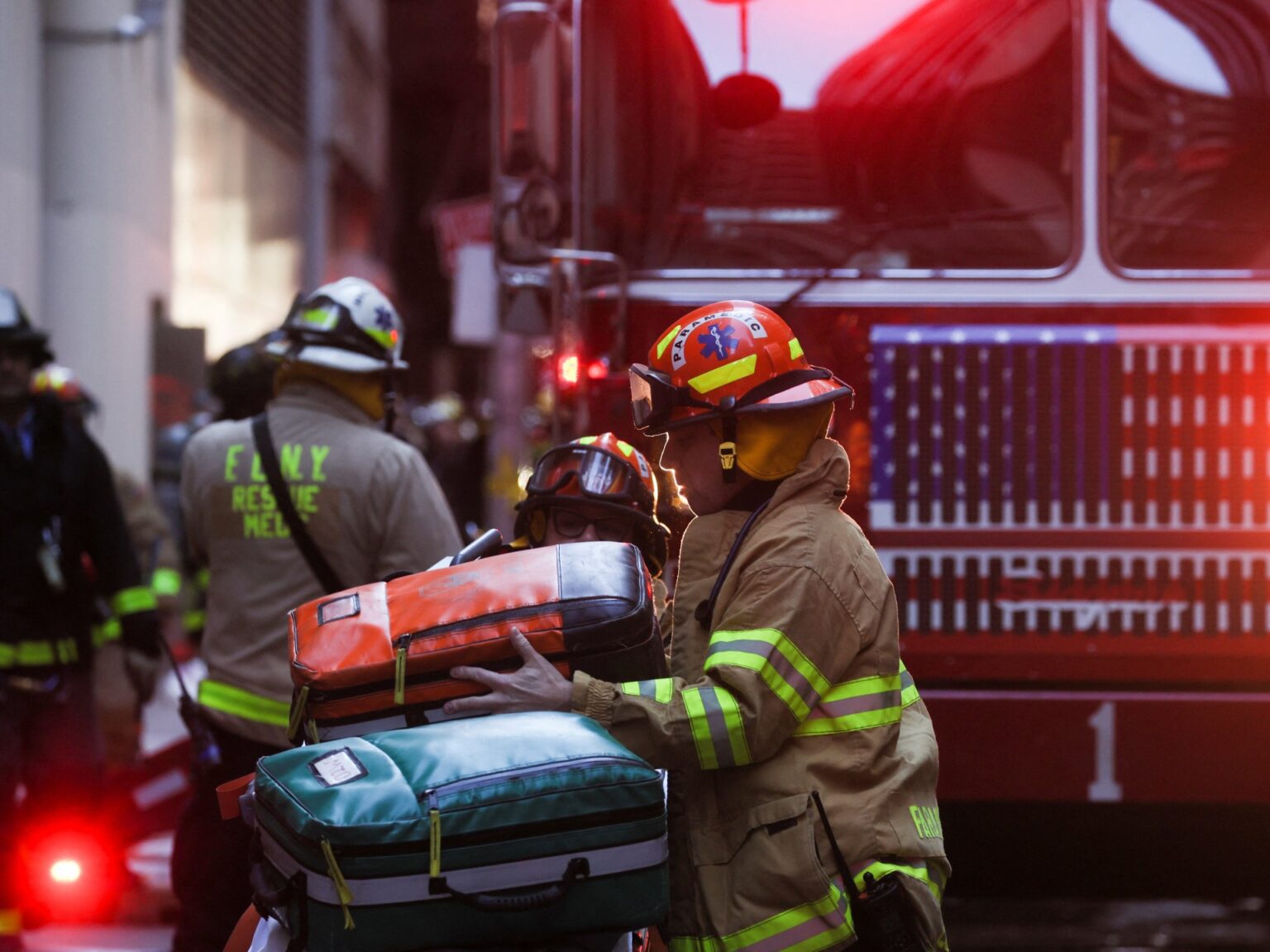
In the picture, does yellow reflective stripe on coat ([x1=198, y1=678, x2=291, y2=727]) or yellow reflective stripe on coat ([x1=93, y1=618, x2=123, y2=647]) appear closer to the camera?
yellow reflective stripe on coat ([x1=198, y1=678, x2=291, y2=727])

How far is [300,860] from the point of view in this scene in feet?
7.88

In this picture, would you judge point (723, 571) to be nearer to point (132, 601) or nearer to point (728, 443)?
point (728, 443)

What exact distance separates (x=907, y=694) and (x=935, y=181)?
2.42 metres

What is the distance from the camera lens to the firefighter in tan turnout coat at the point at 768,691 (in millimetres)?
2637

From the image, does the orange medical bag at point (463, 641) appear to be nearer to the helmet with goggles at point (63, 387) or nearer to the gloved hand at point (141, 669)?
the gloved hand at point (141, 669)

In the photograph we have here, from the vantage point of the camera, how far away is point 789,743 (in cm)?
273

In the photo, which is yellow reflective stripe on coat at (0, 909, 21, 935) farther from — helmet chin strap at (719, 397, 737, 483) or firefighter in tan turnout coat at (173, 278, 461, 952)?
helmet chin strap at (719, 397, 737, 483)

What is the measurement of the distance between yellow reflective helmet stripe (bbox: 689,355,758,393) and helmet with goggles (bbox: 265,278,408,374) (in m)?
1.58

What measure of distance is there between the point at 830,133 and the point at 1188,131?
1.06 metres

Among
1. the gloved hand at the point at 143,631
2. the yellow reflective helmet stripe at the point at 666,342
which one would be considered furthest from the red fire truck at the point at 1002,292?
the yellow reflective helmet stripe at the point at 666,342

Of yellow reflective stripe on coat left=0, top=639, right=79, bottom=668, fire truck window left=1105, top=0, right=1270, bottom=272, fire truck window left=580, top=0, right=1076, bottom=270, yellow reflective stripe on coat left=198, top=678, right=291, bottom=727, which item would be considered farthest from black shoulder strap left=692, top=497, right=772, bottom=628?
yellow reflective stripe on coat left=0, top=639, right=79, bottom=668

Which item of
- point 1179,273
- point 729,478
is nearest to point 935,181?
point 1179,273

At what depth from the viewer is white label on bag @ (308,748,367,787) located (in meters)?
2.41

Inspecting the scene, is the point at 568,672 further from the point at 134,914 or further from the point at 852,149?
the point at 134,914
